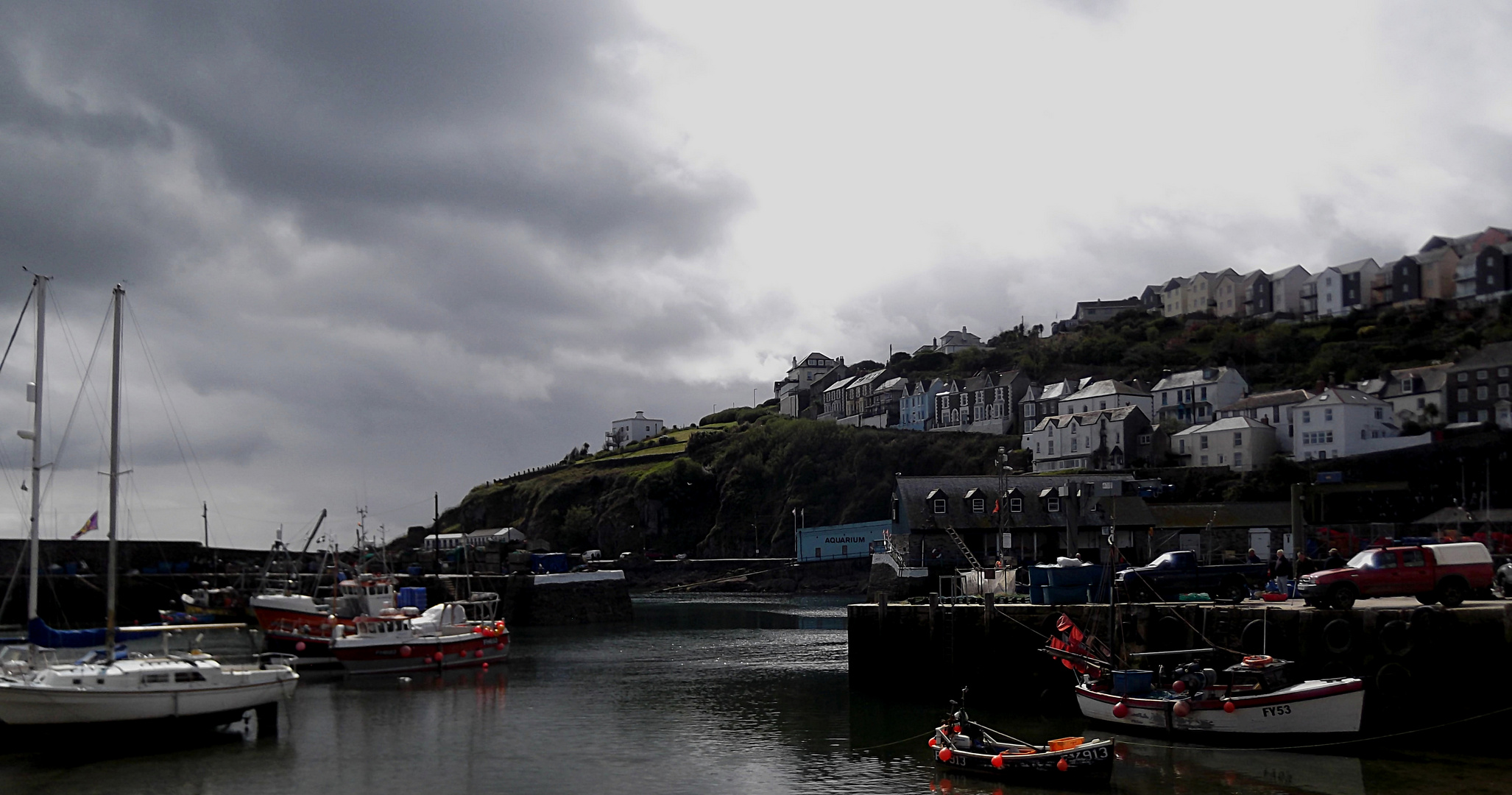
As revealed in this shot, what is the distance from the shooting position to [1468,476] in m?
92.4

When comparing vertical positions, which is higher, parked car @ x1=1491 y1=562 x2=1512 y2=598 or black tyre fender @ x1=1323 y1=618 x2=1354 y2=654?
parked car @ x1=1491 y1=562 x2=1512 y2=598

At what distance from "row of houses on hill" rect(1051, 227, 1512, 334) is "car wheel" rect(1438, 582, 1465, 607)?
406ft

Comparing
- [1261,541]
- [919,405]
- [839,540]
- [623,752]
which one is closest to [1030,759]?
[623,752]

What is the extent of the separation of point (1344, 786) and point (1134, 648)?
785 cm

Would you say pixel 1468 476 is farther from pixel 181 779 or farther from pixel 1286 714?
pixel 181 779

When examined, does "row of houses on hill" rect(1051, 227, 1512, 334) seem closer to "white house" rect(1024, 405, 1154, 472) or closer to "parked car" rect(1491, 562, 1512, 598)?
"white house" rect(1024, 405, 1154, 472)

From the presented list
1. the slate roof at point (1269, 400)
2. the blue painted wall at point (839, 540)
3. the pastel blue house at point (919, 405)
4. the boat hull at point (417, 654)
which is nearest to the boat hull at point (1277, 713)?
the boat hull at point (417, 654)

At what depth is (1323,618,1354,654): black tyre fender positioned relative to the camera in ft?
84.0

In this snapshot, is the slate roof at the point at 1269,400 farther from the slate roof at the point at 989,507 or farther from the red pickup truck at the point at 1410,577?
the red pickup truck at the point at 1410,577

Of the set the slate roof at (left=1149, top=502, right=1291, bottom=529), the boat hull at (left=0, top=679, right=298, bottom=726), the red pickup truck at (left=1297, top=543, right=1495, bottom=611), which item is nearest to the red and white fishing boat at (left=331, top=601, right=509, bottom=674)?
the boat hull at (left=0, top=679, right=298, bottom=726)

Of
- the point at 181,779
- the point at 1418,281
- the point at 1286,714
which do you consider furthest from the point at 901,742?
the point at 1418,281

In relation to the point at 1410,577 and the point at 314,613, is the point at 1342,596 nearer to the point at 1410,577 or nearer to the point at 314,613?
the point at 1410,577

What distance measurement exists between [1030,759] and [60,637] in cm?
2721

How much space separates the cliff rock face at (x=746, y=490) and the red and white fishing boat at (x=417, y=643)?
77.5 meters
